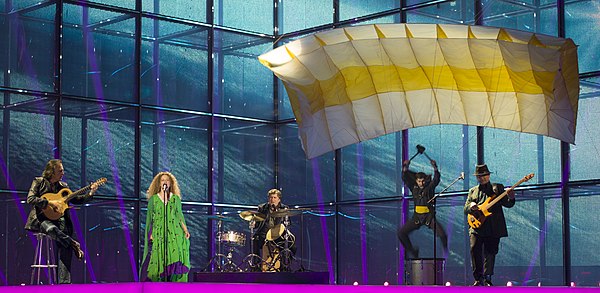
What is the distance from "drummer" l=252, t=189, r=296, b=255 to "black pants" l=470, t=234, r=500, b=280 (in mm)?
2818

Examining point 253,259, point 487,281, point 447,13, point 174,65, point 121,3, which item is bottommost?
point 487,281

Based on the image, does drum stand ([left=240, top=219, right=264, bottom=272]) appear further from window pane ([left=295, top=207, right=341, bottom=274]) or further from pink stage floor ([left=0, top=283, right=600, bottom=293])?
pink stage floor ([left=0, top=283, right=600, bottom=293])

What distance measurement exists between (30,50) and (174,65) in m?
2.38

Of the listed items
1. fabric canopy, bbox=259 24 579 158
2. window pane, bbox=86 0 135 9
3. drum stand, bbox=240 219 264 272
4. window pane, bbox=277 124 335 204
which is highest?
window pane, bbox=86 0 135 9

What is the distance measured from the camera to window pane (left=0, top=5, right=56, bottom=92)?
49.2ft

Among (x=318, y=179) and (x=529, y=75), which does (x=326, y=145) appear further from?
(x=318, y=179)

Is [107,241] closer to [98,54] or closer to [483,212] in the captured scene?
[98,54]

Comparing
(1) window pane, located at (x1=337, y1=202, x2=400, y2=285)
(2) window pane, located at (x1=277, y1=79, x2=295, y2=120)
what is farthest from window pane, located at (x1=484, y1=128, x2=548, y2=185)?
(2) window pane, located at (x1=277, y1=79, x2=295, y2=120)

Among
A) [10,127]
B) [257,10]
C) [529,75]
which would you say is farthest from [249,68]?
[529,75]

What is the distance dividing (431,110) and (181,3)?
5845 mm

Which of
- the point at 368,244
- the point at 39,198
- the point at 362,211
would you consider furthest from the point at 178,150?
the point at 39,198

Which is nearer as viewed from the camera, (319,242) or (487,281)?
(487,281)

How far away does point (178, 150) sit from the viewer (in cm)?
1664

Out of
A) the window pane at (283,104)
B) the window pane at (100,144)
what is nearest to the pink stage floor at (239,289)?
the window pane at (100,144)
